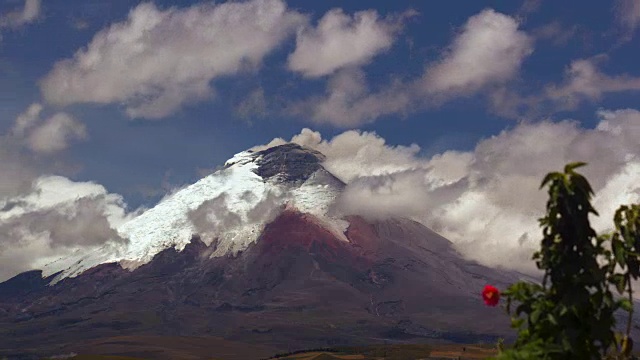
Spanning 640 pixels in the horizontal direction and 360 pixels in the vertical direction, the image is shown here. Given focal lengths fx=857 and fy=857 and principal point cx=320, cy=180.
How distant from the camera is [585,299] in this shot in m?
49.2

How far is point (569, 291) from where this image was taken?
49688mm

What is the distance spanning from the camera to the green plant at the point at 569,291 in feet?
160

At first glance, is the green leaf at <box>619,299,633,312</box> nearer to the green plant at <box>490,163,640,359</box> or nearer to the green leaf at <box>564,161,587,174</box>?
the green plant at <box>490,163,640,359</box>

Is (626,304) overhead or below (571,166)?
below

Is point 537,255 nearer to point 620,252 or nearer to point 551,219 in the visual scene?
point 551,219

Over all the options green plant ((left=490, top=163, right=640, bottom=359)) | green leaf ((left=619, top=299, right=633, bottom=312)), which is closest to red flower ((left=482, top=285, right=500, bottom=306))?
green plant ((left=490, top=163, right=640, bottom=359))

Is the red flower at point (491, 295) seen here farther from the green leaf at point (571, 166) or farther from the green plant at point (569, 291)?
the green leaf at point (571, 166)

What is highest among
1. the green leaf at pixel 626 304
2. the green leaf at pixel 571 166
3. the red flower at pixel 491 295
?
the green leaf at pixel 571 166

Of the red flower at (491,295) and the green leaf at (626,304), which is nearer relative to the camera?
the red flower at (491,295)

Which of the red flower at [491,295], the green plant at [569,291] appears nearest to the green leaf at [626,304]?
the green plant at [569,291]

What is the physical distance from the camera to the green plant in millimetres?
48906

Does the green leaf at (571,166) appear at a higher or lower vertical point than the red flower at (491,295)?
higher

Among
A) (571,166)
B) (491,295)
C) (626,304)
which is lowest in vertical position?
(626,304)

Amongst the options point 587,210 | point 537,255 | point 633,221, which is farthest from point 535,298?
point 633,221
